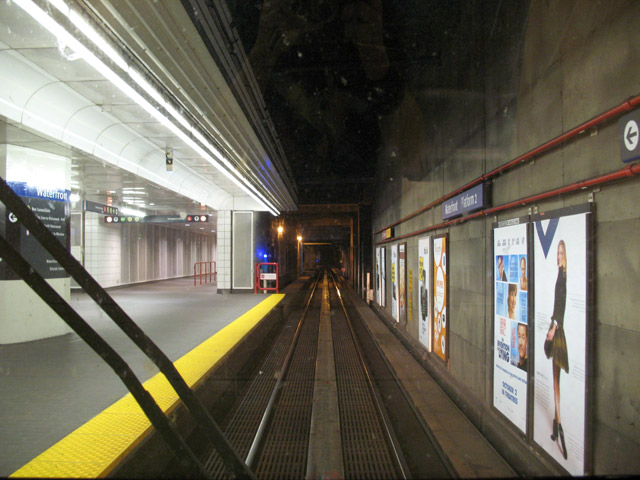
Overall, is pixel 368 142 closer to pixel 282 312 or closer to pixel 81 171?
pixel 282 312

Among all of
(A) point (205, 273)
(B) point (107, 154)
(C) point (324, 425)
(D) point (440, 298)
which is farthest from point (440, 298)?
(A) point (205, 273)

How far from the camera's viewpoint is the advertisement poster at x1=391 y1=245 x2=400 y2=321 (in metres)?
9.16

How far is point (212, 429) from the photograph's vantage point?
5.08 ft

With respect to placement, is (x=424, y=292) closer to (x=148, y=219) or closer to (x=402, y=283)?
(x=402, y=283)

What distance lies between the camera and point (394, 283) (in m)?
9.52

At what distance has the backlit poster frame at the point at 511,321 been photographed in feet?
10.4

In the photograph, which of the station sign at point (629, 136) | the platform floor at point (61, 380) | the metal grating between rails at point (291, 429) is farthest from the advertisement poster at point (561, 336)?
the platform floor at point (61, 380)

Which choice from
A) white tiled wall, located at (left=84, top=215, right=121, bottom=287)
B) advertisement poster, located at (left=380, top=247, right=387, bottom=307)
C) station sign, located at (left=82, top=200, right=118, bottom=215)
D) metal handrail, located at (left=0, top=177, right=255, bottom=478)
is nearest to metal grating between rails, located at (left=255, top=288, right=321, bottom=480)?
metal handrail, located at (left=0, top=177, right=255, bottom=478)

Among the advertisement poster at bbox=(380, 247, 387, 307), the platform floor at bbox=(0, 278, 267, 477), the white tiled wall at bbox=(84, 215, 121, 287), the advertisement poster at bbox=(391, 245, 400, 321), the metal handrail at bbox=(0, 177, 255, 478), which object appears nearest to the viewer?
the metal handrail at bbox=(0, 177, 255, 478)

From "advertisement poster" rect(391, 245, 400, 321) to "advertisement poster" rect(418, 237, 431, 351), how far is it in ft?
7.02

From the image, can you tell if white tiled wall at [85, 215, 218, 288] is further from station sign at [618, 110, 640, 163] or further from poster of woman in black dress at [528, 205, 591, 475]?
station sign at [618, 110, 640, 163]

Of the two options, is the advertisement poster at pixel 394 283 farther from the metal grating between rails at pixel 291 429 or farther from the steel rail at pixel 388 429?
the metal grating between rails at pixel 291 429

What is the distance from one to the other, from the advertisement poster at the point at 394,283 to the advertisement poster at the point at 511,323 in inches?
208

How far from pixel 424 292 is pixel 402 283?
1892mm
